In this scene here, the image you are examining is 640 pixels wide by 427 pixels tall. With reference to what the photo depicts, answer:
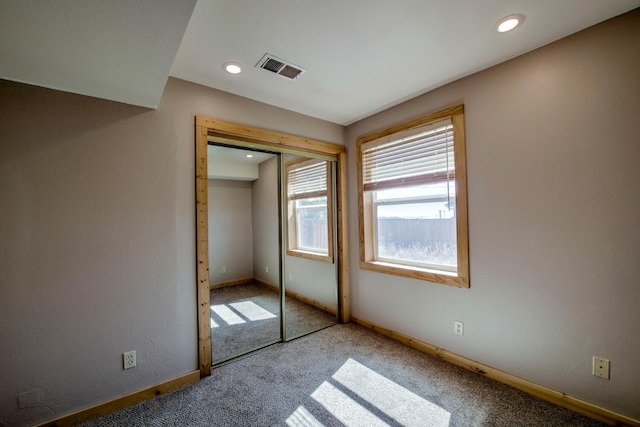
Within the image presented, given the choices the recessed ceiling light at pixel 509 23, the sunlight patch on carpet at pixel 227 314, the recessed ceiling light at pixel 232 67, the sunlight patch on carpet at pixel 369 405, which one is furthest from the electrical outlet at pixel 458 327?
the recessed ceiling light at pixel 232 67

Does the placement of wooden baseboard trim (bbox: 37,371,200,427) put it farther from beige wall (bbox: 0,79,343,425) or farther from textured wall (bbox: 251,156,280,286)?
textured wall (bbox: 251,156,280,286)

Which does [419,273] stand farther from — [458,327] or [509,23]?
[509,23]

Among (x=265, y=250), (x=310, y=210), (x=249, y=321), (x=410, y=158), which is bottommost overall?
(x=249, y=321)

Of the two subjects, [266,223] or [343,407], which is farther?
[266,223]

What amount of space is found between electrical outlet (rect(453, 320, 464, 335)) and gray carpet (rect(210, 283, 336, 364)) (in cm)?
150

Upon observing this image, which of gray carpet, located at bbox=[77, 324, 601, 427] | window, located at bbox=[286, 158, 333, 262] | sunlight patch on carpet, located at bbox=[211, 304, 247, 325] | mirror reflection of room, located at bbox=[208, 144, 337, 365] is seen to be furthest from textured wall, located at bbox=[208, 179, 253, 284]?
gray carpet, located at bbox=[77, 324, 601, 427]

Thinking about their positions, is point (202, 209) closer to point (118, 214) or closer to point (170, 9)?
point (118, 214)

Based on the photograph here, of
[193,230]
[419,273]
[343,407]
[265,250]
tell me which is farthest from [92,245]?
[419,273]

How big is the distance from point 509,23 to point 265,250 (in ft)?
9.13

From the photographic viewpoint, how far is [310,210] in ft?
11.2

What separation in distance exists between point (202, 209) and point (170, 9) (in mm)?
1495

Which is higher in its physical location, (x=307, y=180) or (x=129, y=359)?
(x=307, y=180)

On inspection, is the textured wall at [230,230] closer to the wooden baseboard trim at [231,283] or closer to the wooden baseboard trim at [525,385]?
the wooden baseboard trim at [231,283]

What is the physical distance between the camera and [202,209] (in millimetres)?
2320
